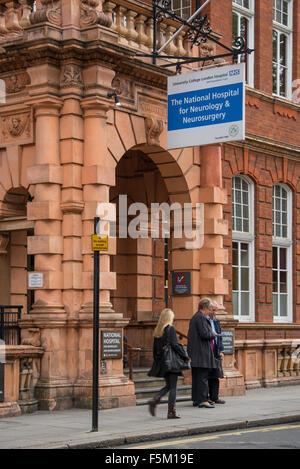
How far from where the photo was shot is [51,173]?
54.1 feet

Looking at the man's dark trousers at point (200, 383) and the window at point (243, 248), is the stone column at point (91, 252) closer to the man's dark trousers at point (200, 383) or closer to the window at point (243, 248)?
the man's dark trousers at point (200, 383)

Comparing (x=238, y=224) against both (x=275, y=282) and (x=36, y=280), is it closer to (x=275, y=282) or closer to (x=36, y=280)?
(x=275, y=282)

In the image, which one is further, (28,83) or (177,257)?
(177,257)

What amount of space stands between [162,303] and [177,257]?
2.23 meters

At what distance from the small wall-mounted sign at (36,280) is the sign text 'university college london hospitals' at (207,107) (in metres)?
3.46

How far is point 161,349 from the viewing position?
595 inches

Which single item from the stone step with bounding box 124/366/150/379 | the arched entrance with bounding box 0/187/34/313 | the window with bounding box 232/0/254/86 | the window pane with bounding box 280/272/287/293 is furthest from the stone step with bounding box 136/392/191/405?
the window with bounding box 232/0/254/86

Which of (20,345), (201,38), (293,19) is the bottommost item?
(20,345)

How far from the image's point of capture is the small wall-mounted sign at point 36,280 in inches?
646

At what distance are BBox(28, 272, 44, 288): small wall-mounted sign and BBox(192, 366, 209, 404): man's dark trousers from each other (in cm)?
294

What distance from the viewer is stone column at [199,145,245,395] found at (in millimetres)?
19031

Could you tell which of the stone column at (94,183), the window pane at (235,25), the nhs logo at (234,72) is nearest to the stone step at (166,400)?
the stone column at (94,183)
